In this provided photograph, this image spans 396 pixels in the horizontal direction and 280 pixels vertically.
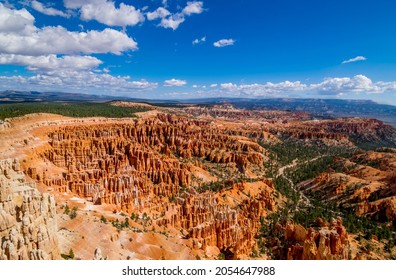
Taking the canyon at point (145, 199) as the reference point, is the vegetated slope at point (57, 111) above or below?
above

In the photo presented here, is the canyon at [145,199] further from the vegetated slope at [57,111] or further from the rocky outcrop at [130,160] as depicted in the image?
the vegetated slope at [57,111]

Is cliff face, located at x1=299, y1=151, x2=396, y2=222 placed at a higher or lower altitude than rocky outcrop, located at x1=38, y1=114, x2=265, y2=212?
lower

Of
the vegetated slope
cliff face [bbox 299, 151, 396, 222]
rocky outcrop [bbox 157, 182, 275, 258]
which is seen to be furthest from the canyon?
the vegetated slope

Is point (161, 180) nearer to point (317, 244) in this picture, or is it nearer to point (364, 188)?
point (317, 244)

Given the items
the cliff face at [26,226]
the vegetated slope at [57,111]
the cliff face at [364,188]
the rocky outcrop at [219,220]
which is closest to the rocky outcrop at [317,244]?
the rocky outcrop at [219,220]

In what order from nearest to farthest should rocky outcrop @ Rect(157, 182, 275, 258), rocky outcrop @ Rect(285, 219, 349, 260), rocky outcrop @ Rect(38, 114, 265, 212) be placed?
1. rocky outcrop @ Rect(285, 219, 349, 260)
2. rocky outcrop @ Rect(157, 182, 275, 258)
3. rocky outcrop @ Rect(38, 114, 265, 212)

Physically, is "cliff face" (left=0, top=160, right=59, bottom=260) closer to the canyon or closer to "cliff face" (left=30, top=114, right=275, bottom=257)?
the canyon

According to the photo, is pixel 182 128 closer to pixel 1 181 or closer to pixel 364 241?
pixel 364 241

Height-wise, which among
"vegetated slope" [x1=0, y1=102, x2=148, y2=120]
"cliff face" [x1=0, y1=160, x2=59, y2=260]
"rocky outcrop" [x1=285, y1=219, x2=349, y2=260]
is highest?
"vegetated slope" [x1=0, y1=102, x2=148, y2=120]
